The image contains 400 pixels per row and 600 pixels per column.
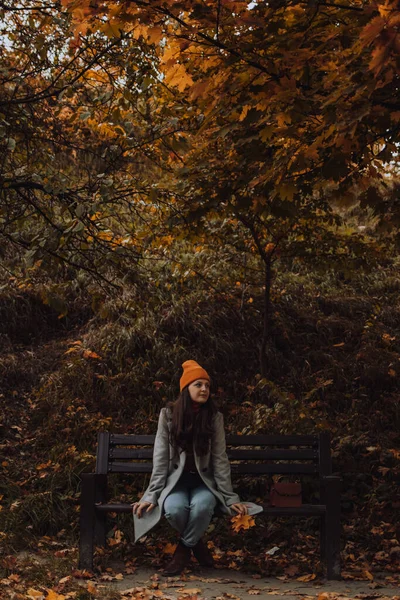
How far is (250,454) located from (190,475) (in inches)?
22.9

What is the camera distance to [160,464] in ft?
17.5

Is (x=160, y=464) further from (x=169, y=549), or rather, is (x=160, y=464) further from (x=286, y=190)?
(x=286, y=190)

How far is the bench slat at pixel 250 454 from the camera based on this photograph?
18.7ft

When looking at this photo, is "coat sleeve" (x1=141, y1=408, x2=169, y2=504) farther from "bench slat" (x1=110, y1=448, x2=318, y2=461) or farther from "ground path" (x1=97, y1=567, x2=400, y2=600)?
"ground path" (x1=97, y1=567, x2=400, y2=600)

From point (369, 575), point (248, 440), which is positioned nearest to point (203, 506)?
point (248, 440)

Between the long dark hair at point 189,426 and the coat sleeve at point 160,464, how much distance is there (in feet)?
0.21

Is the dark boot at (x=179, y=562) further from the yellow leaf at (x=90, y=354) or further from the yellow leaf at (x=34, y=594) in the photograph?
the yellow leaf at (x=90, y=354)

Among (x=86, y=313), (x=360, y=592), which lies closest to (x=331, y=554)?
(x=360, y=592)

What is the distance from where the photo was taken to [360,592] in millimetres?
4773

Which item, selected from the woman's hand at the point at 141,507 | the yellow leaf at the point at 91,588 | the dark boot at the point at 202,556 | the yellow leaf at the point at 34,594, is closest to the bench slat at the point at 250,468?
the woman's hand at the point at 141,507

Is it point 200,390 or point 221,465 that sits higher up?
point 200,390

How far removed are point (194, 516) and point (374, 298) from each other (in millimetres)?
6750

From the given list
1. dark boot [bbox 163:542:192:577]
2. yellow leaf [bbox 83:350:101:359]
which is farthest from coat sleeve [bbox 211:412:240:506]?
yellow leaf [bbox 83:350:101:359]

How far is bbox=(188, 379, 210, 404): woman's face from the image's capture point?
5.40 meters
